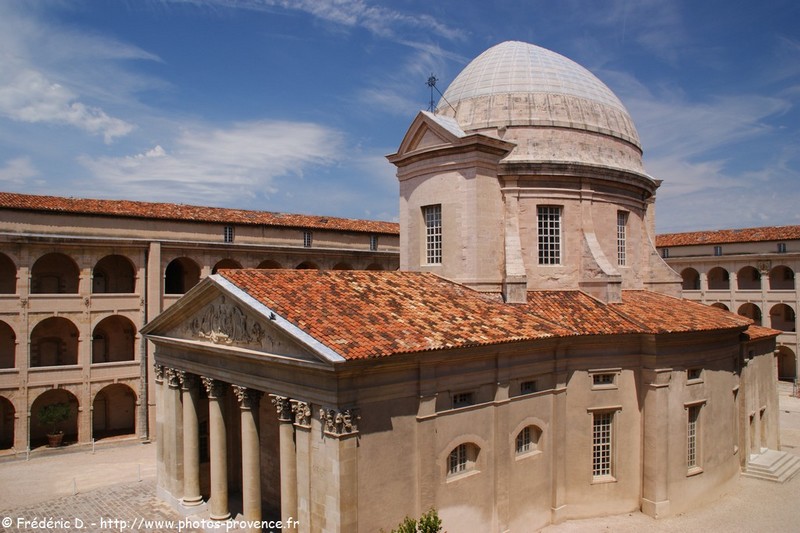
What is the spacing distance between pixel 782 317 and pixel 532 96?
44625mm

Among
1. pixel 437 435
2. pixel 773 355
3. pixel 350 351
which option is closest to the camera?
pixel 350 351

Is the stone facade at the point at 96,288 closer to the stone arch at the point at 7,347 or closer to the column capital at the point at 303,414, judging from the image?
the stone arch at the point at 7,347

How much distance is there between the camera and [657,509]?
22.3 meters

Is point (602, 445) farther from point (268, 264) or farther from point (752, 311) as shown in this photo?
point (752, 311)

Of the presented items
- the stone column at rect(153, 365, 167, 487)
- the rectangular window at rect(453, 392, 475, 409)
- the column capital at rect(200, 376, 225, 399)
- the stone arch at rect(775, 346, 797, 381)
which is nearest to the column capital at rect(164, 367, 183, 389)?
the stone column at rect(153, 365, 167, 487)

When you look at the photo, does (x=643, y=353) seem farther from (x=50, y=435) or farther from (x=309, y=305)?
(x=50, y=435)

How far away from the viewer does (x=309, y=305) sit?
18.2 m

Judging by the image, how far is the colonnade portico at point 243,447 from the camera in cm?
1625

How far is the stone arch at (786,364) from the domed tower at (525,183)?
121 feet

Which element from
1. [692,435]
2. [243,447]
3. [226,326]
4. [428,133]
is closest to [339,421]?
[243,447]

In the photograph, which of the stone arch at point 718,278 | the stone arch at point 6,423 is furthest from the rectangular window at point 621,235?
the stone arch at point 718,278

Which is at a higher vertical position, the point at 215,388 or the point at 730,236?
the point at 730,236

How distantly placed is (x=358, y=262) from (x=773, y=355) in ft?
89.5

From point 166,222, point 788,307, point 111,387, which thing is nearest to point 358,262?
point 166,222
